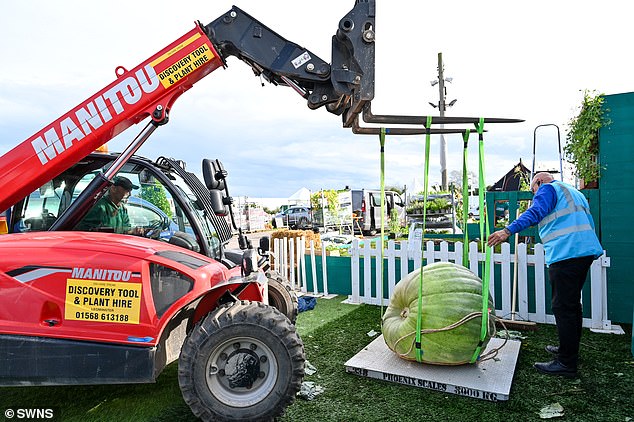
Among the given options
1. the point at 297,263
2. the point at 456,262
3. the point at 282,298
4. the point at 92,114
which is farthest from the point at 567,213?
the point at 297,263

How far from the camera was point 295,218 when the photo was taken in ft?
101

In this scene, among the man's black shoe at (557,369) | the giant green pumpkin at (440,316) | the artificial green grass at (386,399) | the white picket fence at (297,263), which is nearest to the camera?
the artificial green grass at (386,399)

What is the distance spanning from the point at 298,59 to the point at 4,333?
324 cm

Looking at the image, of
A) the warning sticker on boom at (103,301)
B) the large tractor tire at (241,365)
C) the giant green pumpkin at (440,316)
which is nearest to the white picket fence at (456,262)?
the giant green pumpkin at (440,316)

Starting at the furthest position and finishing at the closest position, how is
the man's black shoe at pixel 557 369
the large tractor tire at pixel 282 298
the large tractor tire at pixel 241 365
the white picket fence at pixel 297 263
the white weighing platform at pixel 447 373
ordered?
the white picket fence at pixel 297 263 < the large tractor tire at pixel 282 298 < the man's black shoe at pixel 557 369 < the white weighing platform at pixel 447 373 < the large tractor tire at pixel 241 365

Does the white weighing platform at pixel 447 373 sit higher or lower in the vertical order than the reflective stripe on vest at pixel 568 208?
lower

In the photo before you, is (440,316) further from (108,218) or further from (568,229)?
(108,218)

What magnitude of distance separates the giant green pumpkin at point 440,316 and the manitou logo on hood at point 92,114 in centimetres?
321

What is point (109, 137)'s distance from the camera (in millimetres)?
3973

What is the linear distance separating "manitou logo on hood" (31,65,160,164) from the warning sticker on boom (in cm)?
128

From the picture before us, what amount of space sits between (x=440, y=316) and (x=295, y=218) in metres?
27.0

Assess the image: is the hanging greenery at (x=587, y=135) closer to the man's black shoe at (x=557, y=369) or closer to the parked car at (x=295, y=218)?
the man's black shoe at (x=557, y=369)

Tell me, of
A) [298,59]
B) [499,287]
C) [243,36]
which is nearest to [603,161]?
[499,287]

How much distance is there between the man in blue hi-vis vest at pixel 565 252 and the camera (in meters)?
4.23
